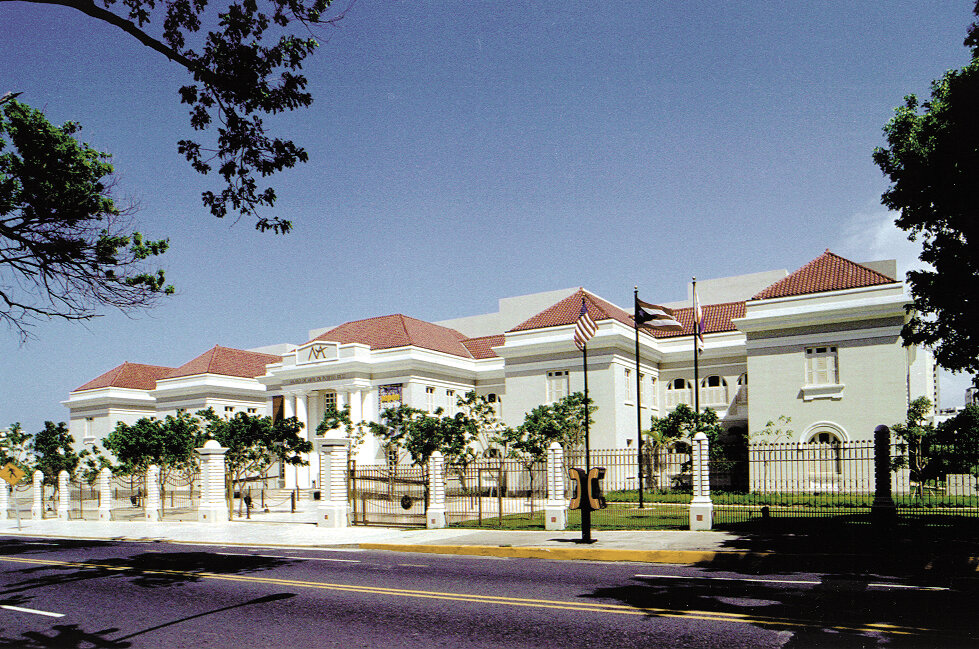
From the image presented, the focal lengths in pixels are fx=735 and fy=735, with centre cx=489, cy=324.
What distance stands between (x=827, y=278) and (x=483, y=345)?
23236mm

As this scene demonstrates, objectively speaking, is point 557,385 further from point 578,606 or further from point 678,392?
point 578,606

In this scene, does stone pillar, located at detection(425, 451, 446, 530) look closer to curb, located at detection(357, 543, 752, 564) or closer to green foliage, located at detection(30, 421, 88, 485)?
curb, located at detection(357, 543, 752, 564)

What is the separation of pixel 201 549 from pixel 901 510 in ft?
68.6

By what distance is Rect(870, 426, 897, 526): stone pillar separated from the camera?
15.5 m

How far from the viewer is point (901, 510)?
22969 millimetres

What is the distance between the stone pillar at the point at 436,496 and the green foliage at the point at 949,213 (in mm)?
13798

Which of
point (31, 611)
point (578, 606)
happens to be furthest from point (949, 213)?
point (31, 611)

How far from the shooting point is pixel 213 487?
92.7 ft

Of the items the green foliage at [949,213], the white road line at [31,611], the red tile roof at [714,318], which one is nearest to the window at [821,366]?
the red tile roof at [714,318]

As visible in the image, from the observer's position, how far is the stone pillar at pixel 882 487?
51.0 ft

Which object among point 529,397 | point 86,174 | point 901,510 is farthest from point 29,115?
point 529,397

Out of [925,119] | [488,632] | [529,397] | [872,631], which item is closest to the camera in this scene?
[872,631]

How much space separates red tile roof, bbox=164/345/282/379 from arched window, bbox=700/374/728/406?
33599 millimetres

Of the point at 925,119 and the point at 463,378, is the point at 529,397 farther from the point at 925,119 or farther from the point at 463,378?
the point at 925,119
